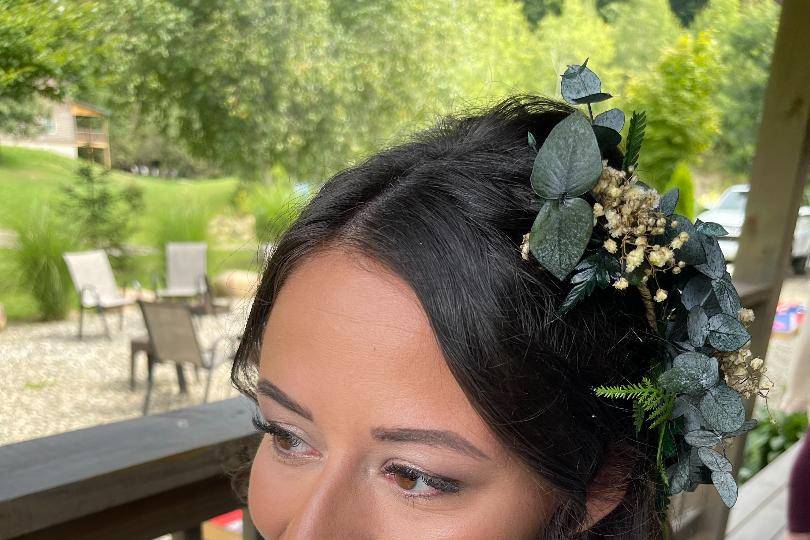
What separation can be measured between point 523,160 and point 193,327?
4207 mm

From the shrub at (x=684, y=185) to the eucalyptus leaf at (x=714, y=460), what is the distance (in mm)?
6197

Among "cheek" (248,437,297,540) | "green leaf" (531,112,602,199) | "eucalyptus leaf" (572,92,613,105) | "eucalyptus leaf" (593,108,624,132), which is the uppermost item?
"eucalyptus leaf" (572,92,613,105)

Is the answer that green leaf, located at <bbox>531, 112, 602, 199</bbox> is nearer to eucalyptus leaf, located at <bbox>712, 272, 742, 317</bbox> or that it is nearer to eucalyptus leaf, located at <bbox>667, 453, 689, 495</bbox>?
eucalyptus leaf, located at <bbox>712, 272, 742, 317</bbox>

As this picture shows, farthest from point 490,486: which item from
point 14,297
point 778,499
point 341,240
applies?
point 778,499

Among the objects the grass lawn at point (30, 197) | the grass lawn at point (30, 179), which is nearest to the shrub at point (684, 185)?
the grass lawn at point (30, 197)

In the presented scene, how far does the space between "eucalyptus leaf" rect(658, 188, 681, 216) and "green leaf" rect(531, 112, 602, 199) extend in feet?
0.51

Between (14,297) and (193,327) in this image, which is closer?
(14,297)

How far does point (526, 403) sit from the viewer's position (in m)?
0.79

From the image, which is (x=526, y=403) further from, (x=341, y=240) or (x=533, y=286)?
(x=341, y=240)

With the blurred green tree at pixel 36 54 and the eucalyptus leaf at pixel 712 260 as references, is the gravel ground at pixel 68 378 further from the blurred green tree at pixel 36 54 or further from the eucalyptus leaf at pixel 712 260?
the eucalyptus leaf at pixel 712 260

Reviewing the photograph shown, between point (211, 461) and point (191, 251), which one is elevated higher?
point (211, 461)

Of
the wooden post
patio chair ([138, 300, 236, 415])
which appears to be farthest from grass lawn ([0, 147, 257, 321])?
the wooden post

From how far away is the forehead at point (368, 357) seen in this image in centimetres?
77

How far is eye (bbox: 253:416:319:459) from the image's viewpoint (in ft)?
2.87
